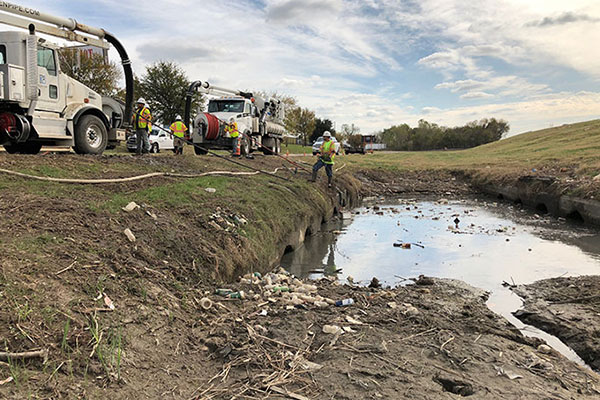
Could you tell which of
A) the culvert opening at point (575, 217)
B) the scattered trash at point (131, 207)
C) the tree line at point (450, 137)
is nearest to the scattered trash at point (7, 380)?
the scattered trash at point (131, 207)

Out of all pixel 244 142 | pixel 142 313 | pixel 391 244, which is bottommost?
pixel 391 244

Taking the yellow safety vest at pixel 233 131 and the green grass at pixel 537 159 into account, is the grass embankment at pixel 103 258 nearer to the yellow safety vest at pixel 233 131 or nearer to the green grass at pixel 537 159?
the yellow safety vest at pixel 233 131

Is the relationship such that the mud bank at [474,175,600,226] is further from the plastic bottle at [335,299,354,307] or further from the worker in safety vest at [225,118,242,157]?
the worker in safety vest at [225,118,242,157]

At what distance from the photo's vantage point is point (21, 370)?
2930mm

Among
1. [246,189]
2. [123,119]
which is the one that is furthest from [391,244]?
[123,119]

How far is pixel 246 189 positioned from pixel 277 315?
5649 millimetres

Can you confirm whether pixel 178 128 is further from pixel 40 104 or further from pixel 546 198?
pixel 546 198

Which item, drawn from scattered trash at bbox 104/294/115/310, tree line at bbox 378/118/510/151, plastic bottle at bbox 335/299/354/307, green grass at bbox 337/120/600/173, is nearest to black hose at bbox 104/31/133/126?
scattered trash at bbox 104/294/115/310

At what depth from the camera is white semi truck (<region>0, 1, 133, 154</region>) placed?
9.06 metres

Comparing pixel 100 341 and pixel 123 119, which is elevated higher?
pixel 123 119

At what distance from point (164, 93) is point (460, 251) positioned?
36.3 meters

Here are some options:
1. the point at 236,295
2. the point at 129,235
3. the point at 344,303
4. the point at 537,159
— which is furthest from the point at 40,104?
the point at 537,159

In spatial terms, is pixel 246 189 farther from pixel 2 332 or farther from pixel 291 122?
pixel 291 122

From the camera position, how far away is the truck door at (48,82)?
962 cm
